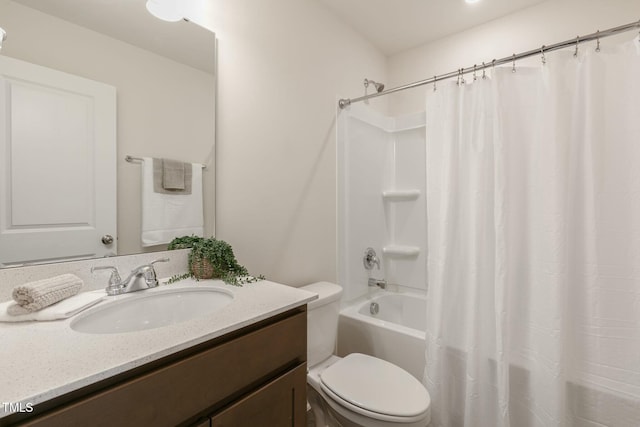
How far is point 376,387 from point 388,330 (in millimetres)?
487

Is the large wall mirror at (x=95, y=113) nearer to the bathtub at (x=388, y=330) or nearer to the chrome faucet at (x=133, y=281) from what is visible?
the chrome faucet at (x=133, y=281)

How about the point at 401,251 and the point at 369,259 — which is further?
the point at 401,251

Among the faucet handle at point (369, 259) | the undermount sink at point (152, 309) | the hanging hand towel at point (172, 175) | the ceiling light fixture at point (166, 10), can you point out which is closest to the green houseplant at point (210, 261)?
the undermount sink at point (152, 309)

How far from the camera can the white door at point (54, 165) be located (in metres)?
0.89

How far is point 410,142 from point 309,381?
1949 mm

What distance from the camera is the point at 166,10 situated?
1232 mm

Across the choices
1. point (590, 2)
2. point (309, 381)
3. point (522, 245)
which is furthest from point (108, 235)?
point (590, 2)

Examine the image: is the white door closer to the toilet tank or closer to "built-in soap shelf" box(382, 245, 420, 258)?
the toilet tank

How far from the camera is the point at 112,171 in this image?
1.09 meters

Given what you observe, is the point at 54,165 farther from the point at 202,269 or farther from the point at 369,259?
the point at 369,259

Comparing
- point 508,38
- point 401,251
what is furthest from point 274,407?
point 508,38

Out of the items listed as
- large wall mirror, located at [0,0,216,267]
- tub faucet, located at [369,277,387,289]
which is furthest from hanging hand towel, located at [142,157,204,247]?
tub faucet, located at [369,277,387,289]

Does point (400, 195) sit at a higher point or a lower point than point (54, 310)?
higher

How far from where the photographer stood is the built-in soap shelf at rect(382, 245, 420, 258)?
242cm
